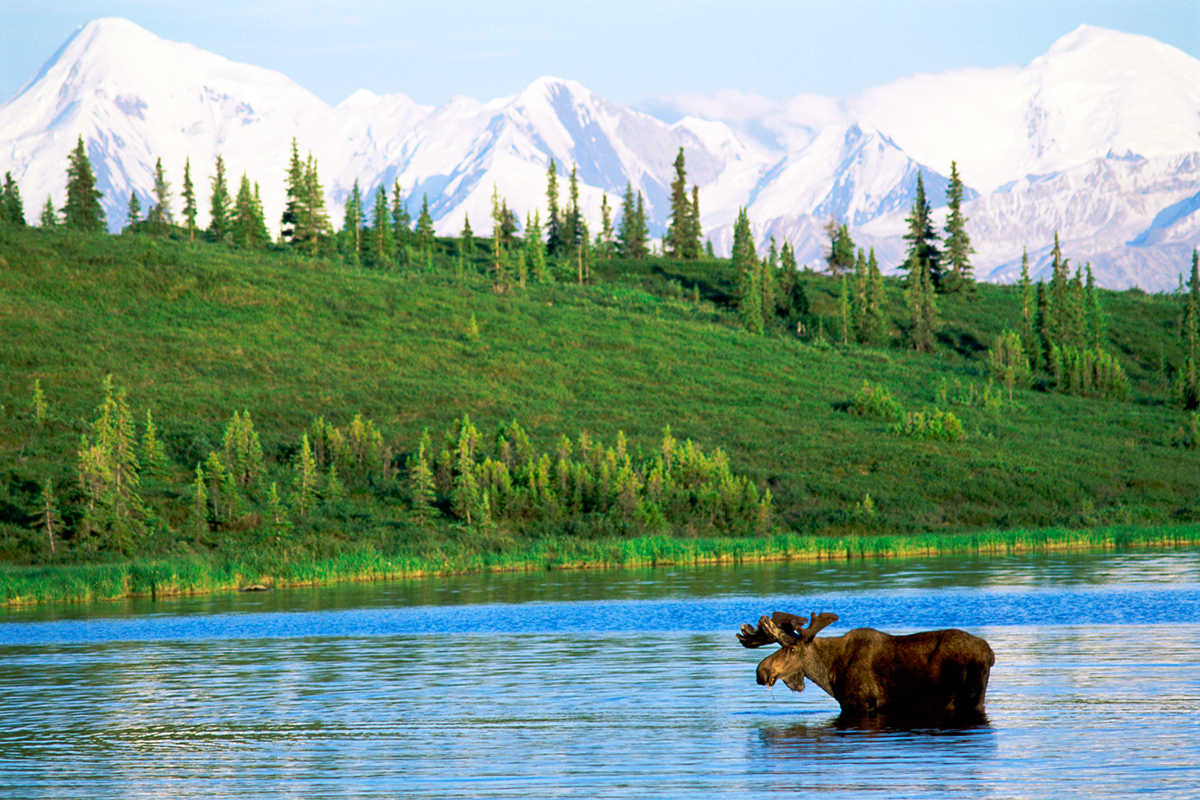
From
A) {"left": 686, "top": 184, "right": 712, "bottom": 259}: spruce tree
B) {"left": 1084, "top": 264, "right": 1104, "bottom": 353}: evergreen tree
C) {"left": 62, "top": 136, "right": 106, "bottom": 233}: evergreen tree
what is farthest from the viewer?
{"left": 686, "top": 184, "right": 712, "bottom": 259}: spruce tree

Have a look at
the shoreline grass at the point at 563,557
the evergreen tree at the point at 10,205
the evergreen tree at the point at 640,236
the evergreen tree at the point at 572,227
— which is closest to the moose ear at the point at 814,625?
the shoreline grass at the point at 563,557

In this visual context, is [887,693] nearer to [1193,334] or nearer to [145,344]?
[145,344]

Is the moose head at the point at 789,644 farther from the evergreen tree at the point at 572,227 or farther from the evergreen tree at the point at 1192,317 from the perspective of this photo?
the evergreen tree at the point at 572,227

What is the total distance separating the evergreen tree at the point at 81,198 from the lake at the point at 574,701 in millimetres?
110458

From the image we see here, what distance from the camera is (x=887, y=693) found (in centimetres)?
1589

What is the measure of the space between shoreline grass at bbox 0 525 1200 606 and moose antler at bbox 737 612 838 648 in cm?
3087

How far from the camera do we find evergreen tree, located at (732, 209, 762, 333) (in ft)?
388

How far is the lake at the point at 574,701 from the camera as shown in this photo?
13273mm

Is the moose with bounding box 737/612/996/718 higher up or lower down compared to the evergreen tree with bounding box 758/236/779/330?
lower down

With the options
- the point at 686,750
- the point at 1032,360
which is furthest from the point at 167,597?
the point at 1032,360

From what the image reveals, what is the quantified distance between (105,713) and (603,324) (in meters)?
92.6

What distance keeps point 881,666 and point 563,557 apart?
33.8 m

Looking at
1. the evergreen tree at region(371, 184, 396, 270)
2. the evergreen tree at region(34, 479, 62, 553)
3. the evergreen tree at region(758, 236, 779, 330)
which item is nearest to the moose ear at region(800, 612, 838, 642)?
the evergreen tree at region(34, 479, 62, 553)

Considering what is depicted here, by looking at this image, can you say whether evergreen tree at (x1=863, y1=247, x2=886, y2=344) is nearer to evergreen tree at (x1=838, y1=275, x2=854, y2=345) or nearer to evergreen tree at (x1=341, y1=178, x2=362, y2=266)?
evergreen tree at (x1=838, y1=275, x2=854, y2=345)
